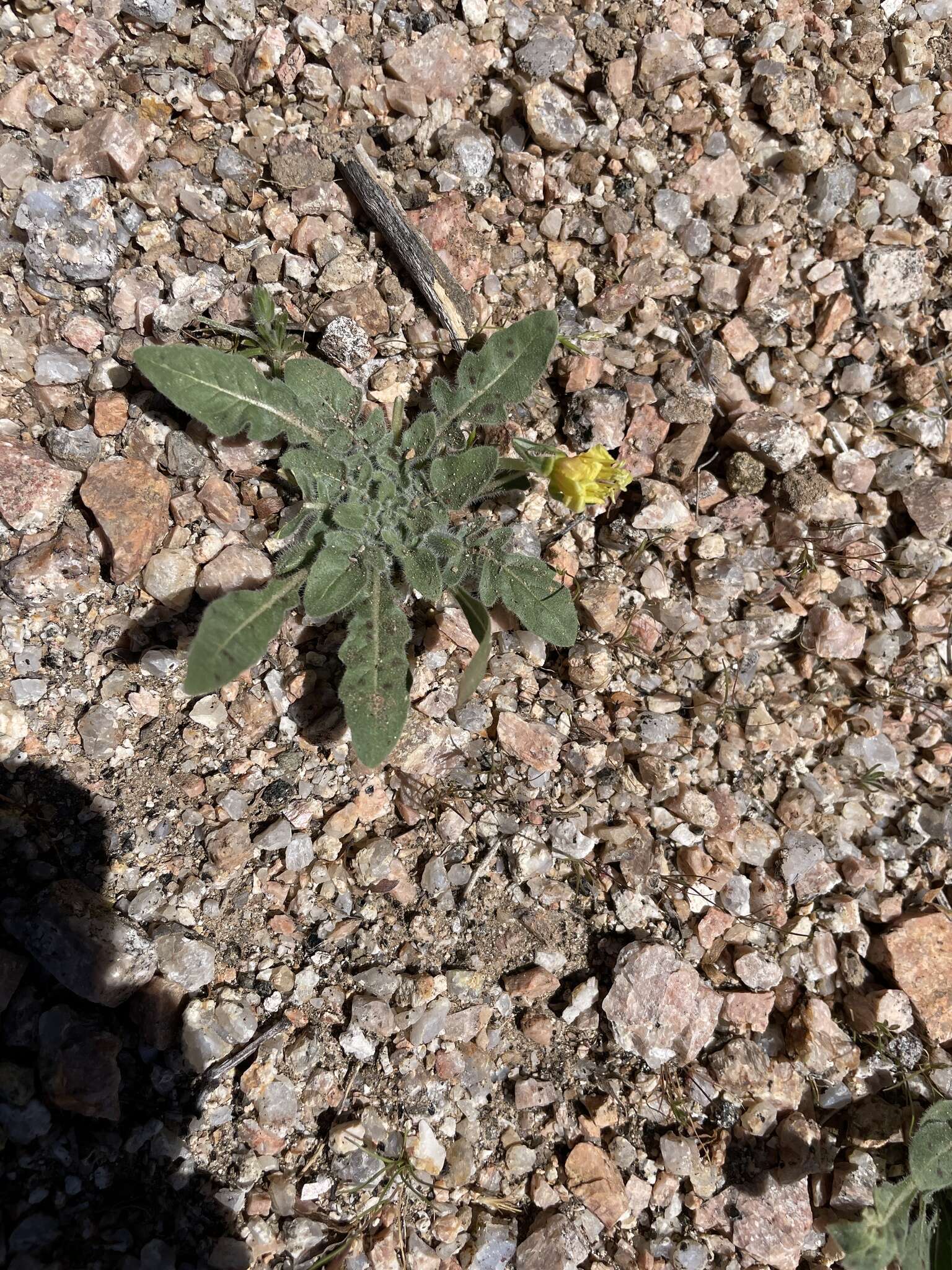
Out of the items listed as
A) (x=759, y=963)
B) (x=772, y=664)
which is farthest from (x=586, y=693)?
(x=759, y=963)

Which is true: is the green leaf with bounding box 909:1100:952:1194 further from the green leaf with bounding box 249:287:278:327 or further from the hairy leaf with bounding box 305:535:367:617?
the green leaf with bounding box 249:287:278:327

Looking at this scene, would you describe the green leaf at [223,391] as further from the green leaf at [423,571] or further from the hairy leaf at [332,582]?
the green leaf at [423,571]

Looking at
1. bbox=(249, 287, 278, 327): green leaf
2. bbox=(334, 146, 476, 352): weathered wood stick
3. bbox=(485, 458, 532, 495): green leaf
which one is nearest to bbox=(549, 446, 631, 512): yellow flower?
bbox=(485, 458, 532, 495): green leaf

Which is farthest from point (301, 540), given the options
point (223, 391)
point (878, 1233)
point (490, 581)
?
point (878, 1233)

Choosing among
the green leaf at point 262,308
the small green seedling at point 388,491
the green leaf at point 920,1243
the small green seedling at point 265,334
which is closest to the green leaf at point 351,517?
the small green seedling at point 388,491

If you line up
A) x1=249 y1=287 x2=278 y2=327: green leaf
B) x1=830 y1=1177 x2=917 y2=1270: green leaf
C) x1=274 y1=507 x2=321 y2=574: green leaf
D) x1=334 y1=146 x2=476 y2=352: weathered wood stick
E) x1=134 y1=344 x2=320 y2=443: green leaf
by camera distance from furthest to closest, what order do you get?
x1=334 y1=146 x2=476 y2=352: weathered wood stick → x1=249 y1=287 x2=278 y2=327: green leaf → x1=274 y1=507 x2=321 y2=574: green leaf → x1=134 y1=344 x2=320 y2=443: green leaf → x1=830 y1=1177 x2=917 y2=1270: green leaf

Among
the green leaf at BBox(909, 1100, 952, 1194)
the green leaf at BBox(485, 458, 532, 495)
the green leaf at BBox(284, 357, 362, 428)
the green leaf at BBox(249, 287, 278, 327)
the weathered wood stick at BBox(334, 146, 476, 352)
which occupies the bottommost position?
the green leaf at BBox(909, 1100, 952, 1194)

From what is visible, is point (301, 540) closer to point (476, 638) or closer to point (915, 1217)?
point (476, 638)
